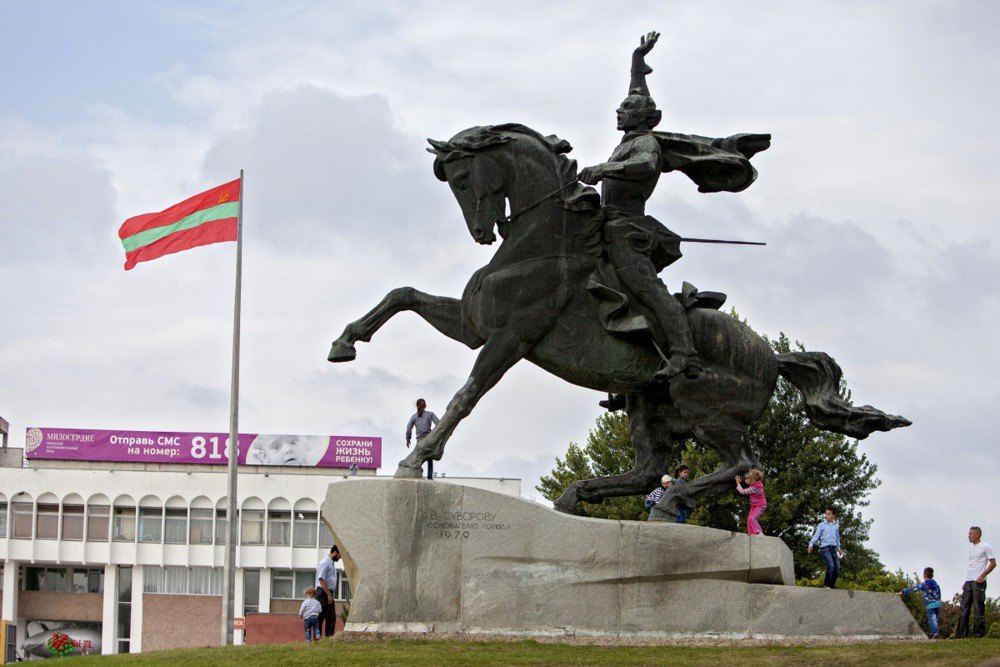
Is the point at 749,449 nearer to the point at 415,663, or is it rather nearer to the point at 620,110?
the point at 620,110

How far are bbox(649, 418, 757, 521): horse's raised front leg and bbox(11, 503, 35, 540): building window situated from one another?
64.7m

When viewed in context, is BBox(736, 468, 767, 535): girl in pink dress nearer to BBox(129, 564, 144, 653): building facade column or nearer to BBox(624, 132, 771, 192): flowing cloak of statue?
BBox(624, 132, 771, 192): flowing cloak of statue

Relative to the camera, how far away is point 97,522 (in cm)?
7488

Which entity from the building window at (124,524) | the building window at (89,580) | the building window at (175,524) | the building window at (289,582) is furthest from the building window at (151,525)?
the building window at (289,582)

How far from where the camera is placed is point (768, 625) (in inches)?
605

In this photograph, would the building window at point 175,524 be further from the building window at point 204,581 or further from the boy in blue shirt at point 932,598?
the boy in blue shirt at point 932,598

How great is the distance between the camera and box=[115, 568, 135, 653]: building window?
2899 inches

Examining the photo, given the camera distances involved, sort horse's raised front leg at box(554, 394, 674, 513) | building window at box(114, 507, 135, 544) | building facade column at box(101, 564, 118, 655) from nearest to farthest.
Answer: horse's raised front leg at box(554, 394, 674, 513) < building facade column at box(101, 564, 118, 655) < building window at box(114, 507, 135, 544)

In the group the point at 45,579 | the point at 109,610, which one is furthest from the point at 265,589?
the point at 45,579

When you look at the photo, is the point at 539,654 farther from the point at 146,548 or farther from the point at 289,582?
the point at 146,548

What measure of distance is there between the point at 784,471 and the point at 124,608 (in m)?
46.1

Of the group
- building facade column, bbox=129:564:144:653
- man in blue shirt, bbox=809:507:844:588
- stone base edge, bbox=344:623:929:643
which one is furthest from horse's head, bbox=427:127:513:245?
building facade column, bbox=129:564:144:653

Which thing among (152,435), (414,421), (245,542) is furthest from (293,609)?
(414,421)

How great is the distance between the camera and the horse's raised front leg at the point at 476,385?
51.2 feet
